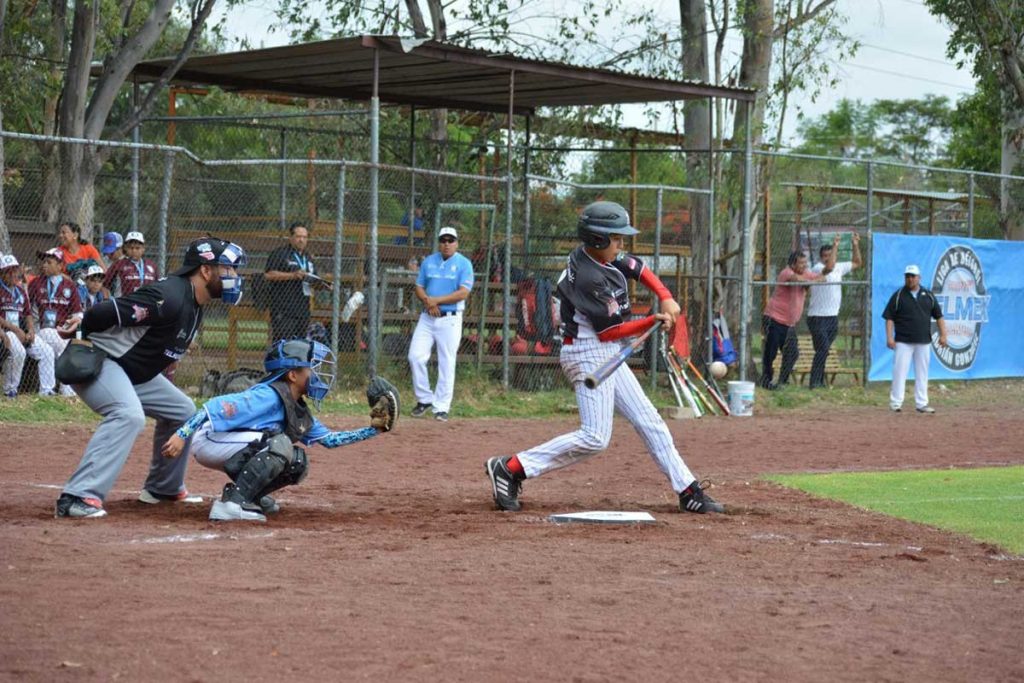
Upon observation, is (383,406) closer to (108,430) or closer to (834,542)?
(108,430)

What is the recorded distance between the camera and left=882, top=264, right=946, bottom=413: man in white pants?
734 inches

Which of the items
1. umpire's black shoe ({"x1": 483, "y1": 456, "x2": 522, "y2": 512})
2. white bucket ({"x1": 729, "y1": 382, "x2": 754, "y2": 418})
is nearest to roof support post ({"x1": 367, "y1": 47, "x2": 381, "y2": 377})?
white bucket ({"x1": 729, "y1": 382, "x2": 754, "y2": 418})

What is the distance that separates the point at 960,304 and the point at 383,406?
16206 mm

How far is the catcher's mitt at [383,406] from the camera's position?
26.6 feet

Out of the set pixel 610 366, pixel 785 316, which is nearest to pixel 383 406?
pixel 610 366

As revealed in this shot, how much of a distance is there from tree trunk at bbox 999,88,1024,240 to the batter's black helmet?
17.6 metres

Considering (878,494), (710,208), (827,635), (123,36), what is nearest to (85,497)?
(827,635)

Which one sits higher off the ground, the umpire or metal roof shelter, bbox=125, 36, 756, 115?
metal roof shelter, bbox=125, 36, 756, 115

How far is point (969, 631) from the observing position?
584 centimetres

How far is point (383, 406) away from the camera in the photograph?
812cm

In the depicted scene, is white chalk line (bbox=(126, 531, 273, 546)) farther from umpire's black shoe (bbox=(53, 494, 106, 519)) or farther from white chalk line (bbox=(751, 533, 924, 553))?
white chalk line (bbox=(751, 533, 924, 553))

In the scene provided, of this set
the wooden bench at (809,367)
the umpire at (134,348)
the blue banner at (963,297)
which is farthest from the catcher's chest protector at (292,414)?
the blue banner at (963,297)

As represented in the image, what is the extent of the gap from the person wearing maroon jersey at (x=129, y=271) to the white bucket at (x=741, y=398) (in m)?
7.42

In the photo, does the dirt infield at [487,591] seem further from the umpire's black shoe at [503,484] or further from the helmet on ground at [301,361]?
the helmet on ground at [301,361]
